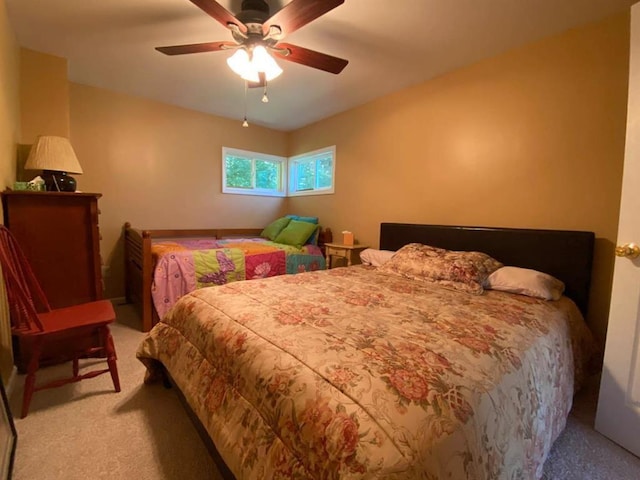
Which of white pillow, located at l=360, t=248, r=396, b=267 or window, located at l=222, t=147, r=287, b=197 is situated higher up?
window, located at l=222, t=147, r=287, b=197

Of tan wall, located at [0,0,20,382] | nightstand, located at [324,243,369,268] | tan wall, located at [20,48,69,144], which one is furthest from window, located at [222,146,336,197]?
tan wall, located at [0,0,20,382]

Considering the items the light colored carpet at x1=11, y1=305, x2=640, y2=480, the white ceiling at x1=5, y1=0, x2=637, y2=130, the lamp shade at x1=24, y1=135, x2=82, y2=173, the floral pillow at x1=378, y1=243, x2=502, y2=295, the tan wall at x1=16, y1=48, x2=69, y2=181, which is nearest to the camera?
the light colored carpet at x1=11, y1=305, x2=640, y2=480

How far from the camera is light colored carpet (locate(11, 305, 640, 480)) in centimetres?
125

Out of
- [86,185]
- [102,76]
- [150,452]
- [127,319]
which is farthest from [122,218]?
[150,452]

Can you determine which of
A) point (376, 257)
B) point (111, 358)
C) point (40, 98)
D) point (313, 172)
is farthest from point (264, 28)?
point (313, 172)

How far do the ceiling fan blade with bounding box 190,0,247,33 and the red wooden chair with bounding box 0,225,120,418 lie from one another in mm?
1508

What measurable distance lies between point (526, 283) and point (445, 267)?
48 cm

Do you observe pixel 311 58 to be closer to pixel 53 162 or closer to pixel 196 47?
pixel 196 47

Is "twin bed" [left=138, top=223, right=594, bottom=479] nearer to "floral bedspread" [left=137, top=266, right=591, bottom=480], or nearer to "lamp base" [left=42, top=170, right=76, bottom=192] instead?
"floral bedspread" [left=137, top=266, right=591, bottom=480]

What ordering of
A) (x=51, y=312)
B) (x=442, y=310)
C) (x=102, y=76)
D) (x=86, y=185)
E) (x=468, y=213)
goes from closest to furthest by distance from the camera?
(x=442, y=310)
(x=51, y=312)
(x=468, y=213)
(x=102, y=76)
(x=86, y=185)

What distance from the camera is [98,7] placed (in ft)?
6.08

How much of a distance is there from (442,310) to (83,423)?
191 cm

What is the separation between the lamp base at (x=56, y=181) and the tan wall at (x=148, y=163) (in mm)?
1050

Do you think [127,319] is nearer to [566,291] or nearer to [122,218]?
[122,218]
